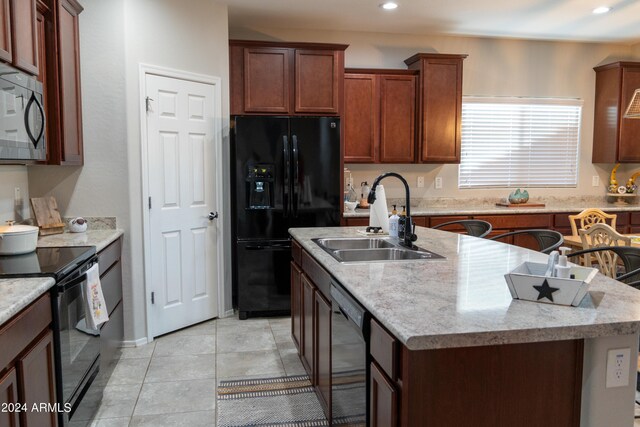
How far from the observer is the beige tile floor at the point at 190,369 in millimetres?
2605

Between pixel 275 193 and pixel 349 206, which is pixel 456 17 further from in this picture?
pixel 275 193

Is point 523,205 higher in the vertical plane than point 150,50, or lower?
lower

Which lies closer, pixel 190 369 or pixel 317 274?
pixel 317 274

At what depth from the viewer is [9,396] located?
153 cm

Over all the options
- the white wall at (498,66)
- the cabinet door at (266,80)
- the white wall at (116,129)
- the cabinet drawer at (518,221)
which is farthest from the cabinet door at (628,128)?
the white wall at (116,129)

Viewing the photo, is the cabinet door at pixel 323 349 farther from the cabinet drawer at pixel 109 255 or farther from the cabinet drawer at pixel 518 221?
the cabinet drawer at pixel 518 221

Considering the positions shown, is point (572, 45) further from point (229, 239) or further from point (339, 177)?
point (229, 239)

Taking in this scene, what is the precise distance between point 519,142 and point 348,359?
4578mm

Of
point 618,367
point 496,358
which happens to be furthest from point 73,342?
point 618,367

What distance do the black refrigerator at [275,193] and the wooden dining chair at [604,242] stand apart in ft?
6.37

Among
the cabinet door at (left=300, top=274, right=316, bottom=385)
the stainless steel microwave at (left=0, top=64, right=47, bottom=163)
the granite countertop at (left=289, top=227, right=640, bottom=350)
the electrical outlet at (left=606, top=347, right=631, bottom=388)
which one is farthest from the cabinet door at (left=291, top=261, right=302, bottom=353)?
the electrical outlet at (left=606, top=347, right=631, bottom=388)

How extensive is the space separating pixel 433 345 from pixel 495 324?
0.66 ft

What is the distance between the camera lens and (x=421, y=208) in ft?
17.0

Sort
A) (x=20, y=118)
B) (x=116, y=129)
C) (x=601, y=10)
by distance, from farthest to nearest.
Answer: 1. (x=601, y=10)
2. (x=116, y=129)
3. (x=20, y=118)
